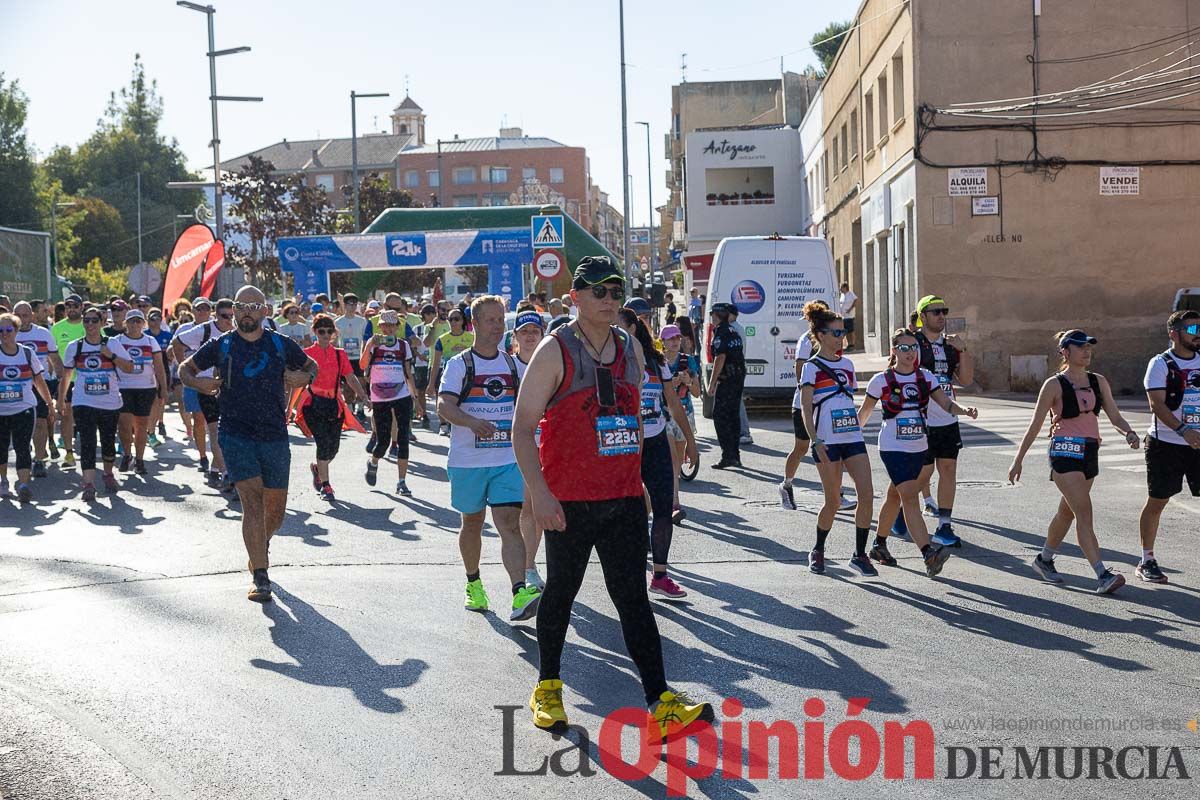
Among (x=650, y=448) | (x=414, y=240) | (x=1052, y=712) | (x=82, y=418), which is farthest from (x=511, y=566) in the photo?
(x=414, y=240)

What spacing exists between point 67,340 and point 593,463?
14.5 m

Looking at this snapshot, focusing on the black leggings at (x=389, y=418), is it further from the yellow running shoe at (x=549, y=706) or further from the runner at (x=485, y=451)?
the yellow running shoe at (x=549, y=706)

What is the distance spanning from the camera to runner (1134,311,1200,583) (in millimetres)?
8422

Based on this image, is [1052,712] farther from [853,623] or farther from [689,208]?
[689,208]

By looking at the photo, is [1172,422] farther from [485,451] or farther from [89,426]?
[89,426]

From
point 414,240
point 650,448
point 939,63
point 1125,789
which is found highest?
point 939,63

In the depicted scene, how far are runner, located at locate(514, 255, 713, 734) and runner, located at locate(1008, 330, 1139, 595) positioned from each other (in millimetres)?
3727

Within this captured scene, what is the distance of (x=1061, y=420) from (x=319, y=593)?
188 inches

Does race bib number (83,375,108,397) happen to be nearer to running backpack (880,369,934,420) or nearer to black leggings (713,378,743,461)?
black leggings (713,378,743,461)

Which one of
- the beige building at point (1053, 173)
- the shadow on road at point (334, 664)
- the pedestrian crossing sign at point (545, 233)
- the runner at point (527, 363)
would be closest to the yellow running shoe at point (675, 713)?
the shadow on road at point (334, 664)

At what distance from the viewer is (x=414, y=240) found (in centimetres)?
3028

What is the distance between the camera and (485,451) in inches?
302

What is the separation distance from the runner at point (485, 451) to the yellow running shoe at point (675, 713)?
6.99 ft

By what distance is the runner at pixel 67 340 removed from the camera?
1543 cm
